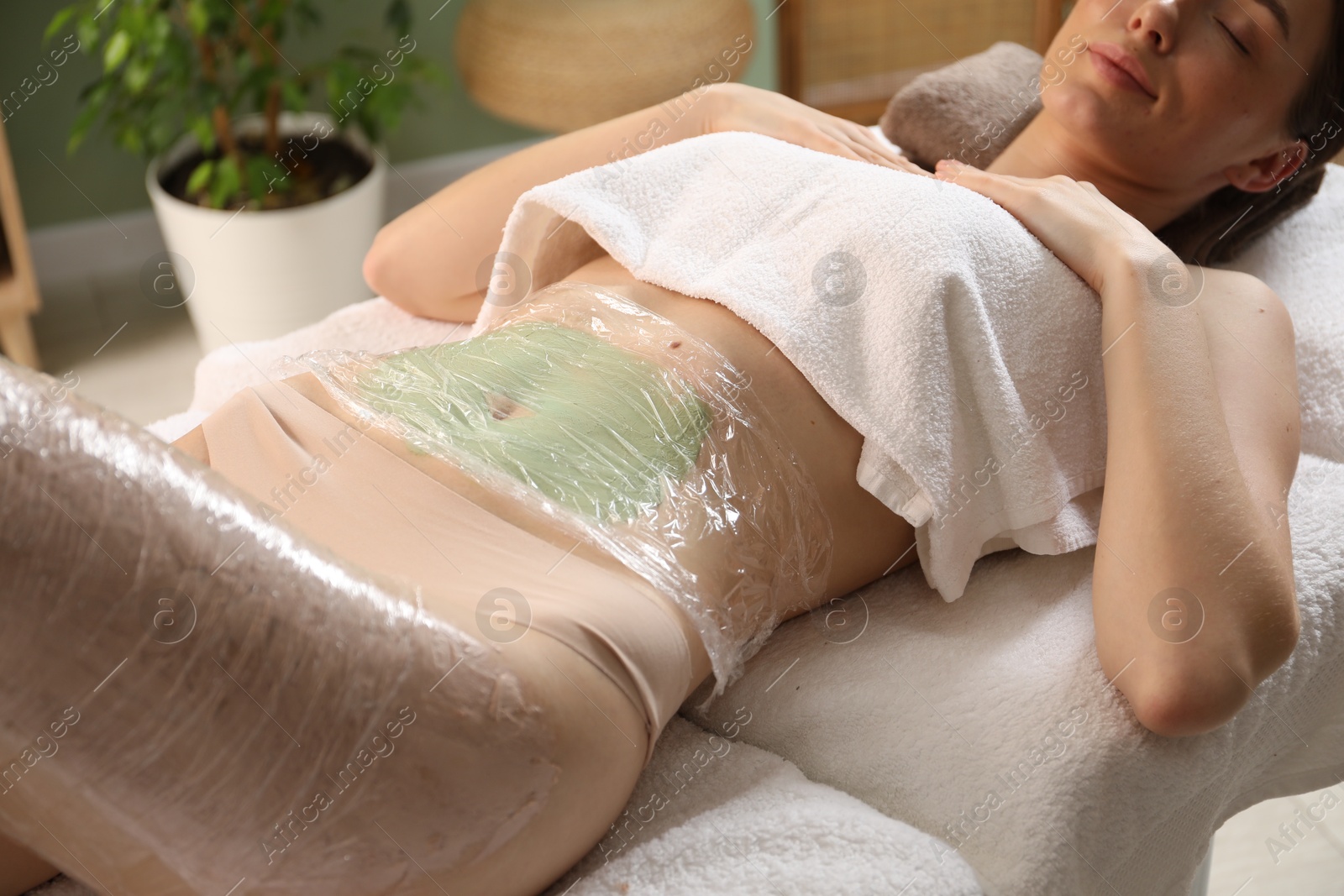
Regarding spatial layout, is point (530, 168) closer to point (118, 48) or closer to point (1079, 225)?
point (1079, 225)

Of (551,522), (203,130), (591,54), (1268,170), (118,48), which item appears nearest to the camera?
(551,522)

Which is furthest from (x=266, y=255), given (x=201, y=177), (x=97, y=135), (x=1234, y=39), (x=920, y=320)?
(x=1234, y=39)

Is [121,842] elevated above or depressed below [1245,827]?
above

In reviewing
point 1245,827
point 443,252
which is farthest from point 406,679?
point 1245,827

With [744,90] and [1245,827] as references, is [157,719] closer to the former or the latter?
[744,90]

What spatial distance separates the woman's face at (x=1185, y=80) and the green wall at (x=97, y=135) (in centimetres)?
136

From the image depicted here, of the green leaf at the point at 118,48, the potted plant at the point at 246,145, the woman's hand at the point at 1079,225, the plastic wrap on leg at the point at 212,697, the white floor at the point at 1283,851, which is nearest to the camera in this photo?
the plastic wrap on leg at the point at 212,697

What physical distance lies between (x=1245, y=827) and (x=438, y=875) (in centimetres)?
118

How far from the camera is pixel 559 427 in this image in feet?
3.11

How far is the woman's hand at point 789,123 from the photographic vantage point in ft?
4.10

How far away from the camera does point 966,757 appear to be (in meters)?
0.88

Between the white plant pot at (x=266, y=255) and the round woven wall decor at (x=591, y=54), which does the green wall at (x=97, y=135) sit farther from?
the white plant pot at (x=266, y=255)

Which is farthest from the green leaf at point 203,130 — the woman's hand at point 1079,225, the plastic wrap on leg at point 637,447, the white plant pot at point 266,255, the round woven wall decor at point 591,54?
the woman's hand at point 1079,225

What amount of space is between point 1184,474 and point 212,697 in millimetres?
710
